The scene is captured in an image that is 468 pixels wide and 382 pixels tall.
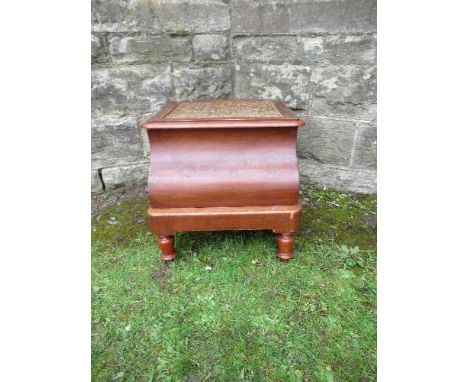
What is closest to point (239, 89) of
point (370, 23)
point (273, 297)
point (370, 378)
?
point (370, 23)

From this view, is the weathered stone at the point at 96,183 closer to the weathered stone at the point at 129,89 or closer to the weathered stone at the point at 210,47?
the weathered stone at the point at 129,89

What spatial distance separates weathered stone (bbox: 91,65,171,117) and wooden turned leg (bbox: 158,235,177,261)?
1.20 meters

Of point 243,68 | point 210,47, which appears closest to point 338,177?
point 243,68

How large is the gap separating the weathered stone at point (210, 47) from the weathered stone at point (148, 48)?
63mm

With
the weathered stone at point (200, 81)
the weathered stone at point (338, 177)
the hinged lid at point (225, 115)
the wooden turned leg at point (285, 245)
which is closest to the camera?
the hinged lid at point (225, 115)

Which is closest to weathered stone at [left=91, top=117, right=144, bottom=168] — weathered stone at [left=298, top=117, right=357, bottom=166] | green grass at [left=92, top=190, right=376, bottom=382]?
green grass at [left=92, top=190, right=376, bottom=382]

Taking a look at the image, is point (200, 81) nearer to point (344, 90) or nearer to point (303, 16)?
point (303, 16)

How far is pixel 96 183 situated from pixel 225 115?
154 cm

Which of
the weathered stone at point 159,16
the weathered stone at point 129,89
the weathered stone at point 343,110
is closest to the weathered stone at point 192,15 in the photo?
the weathered stone at point 159,16

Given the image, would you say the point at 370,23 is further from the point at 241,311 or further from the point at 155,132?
the point at 241,311

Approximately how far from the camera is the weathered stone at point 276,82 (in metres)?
2.47

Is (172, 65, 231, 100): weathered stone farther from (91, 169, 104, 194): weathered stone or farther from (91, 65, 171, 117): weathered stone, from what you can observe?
(91, 169, 104, 194): weathered stone

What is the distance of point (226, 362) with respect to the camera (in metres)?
1.43

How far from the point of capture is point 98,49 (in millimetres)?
2293
